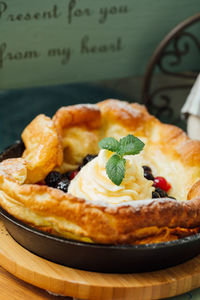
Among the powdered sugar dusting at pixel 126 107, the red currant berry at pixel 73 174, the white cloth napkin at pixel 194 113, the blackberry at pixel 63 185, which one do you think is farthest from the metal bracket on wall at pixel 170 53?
the blackberry at pixel 63 185

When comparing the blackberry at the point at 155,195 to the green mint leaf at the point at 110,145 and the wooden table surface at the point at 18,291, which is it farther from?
the wooden table surface at the point at 18,291

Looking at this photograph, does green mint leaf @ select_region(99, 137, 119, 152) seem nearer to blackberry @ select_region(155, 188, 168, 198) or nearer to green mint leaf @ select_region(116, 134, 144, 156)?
green mint leaf @ select_region(116, 134, 144, 156)

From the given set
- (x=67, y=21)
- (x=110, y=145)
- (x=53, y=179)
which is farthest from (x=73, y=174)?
(x=67, y=21)

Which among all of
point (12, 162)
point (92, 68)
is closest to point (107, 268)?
point (12, 162)

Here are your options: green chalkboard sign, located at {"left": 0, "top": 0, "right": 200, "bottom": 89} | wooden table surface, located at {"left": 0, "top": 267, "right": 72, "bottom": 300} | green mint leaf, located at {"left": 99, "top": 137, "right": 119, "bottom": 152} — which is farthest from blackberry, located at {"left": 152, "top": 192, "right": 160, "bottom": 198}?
green chalkboard sign, located at {"left": 0, "top": 0, "right": 200, "bottom": 89}

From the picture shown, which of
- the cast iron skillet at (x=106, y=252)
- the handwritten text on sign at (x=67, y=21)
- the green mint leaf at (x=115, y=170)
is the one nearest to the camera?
the cast iron skillet at (x=106, y=252)

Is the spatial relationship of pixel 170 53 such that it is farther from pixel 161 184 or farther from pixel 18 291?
pixel 18 291

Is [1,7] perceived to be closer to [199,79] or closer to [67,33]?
[67,33]
